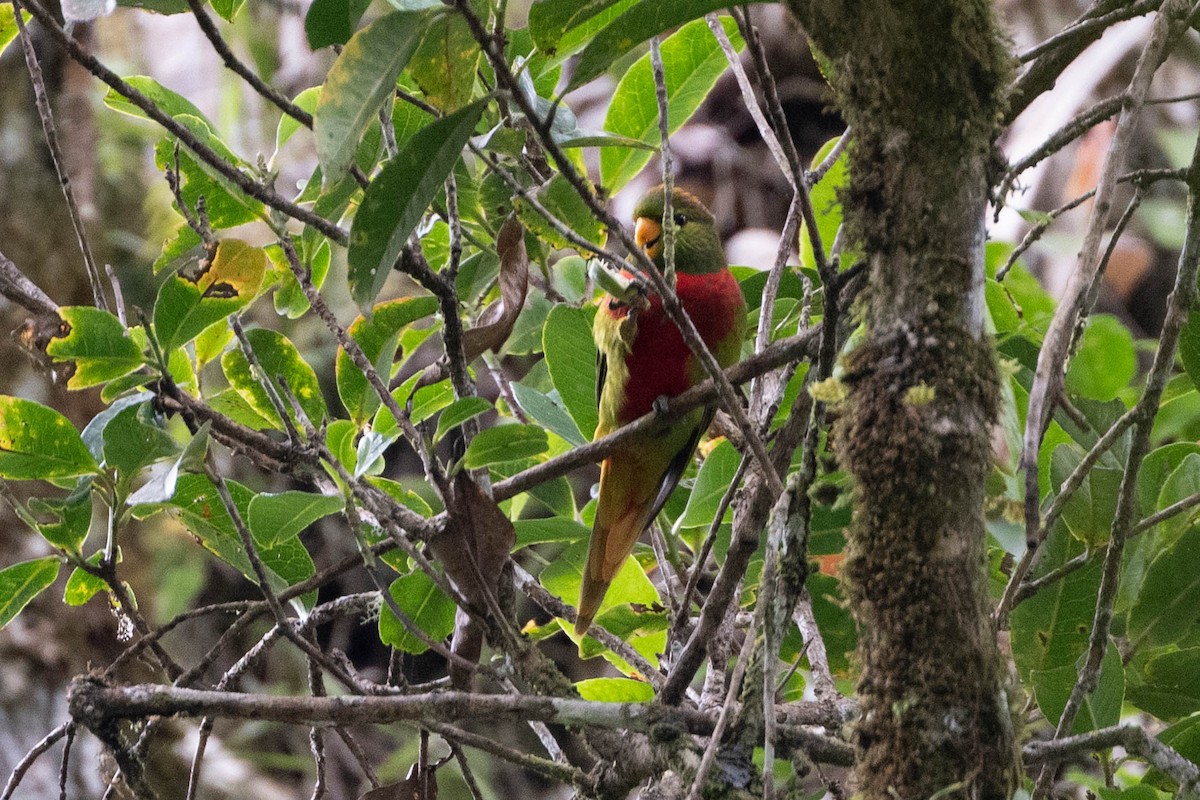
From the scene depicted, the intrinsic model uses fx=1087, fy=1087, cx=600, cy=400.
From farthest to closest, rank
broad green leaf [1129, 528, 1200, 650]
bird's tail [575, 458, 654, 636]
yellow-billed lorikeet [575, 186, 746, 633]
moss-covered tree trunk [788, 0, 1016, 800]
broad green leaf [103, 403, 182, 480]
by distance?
yellow-billed lorikeet [575, 186, 746, 633], bird's tail [575, 458, 654, 636], broad green leaf [1129, 528, 1200, 650], broad green leaf [103, 403, 182, 480], moss-covered tree trunk [788, 0, 1016, 800]

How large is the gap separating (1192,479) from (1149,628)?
0.20 m

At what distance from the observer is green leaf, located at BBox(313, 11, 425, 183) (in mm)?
944

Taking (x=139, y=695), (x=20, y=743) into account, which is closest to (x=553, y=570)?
(x=139, y=695)

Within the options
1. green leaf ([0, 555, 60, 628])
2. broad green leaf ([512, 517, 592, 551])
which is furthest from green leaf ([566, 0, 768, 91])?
green leaf ([0, 555, 60, 628])

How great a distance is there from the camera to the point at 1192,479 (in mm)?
1323

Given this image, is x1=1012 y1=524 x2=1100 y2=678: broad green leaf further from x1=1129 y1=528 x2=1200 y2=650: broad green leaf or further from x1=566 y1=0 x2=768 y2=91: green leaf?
x1=566 y1=0 x2=768 y2=91: green leaf

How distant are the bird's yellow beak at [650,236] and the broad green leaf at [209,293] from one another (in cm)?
127

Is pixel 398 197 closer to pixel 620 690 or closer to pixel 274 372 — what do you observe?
pixel 274 372

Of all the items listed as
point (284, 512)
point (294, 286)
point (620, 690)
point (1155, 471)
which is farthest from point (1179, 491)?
point (294, 286)

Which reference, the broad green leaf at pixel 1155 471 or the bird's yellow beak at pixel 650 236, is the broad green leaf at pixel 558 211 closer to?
the broad green leaf at pixel 1155 471

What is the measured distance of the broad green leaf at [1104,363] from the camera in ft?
5.31

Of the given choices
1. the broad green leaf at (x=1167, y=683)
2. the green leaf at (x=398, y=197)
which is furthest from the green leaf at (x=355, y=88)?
the broad green leaf at (x=1167, y=683)

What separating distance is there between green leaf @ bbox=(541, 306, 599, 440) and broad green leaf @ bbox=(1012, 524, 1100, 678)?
2.21 feet

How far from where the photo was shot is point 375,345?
4.91 ft
